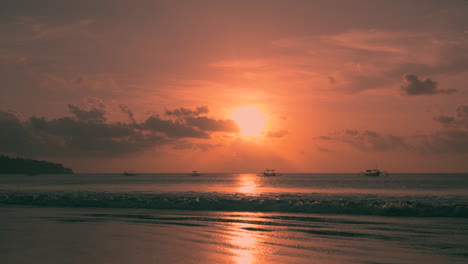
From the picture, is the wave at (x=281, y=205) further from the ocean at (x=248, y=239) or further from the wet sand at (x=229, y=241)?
the wet sand at (x=229, y=241)

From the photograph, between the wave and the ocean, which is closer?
the ocean

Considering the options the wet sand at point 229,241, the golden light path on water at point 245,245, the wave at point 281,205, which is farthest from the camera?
the wave at point 281,205

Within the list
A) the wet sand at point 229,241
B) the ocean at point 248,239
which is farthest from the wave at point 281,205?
the wet sand at point 229,241

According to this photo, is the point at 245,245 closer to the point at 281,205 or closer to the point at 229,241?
the point at 229,241

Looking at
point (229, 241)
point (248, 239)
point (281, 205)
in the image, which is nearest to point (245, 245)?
point (229, 241)

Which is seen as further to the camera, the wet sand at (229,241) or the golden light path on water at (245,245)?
the wet sand at (229,241)

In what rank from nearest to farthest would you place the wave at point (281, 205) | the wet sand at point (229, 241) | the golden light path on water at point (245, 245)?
the golden light path on water at point (245, 245)
the wet sand at point (229, 241)
the wave at point (281, 205)

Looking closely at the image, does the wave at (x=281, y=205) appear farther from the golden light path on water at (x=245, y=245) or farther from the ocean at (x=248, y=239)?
the golden light path on water at (x=245, y=245)

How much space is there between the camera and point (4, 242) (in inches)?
623

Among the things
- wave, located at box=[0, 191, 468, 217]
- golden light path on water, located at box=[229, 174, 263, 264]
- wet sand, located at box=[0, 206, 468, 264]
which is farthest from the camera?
wave, located at box=[0, 191, 468, 217]

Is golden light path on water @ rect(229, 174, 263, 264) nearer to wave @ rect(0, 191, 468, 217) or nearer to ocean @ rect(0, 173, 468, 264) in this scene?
ocean @ rect(0, 173, 468, 264)

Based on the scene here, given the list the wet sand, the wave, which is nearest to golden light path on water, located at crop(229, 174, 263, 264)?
the wet sand

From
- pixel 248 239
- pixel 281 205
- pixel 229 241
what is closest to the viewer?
pixel 229 241

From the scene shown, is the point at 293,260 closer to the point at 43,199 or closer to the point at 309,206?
the point at 309,206
